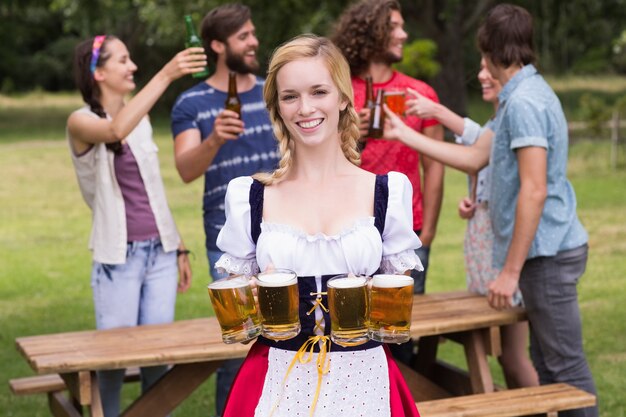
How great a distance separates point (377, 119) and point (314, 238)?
225 cm

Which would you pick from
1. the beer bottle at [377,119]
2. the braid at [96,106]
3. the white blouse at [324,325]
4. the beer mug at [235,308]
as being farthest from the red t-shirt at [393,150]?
the beer mug at [235,308]

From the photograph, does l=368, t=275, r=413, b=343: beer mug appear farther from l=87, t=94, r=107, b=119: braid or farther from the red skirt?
l=87, t=94, r=107, b=119: braid

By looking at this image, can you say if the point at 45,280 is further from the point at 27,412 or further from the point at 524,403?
the point at 524,403

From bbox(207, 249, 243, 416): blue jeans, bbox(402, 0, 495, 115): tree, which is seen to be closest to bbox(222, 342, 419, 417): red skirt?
bbox(207, 249, 243, 416): blue jeans

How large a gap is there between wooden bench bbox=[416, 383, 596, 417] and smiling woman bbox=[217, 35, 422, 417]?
1659 millimetres

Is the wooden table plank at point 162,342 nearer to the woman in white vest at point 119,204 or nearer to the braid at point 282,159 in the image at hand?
the woman in white vest at point 119,204

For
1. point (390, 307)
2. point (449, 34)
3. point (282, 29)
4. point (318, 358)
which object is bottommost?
point (318, 358)

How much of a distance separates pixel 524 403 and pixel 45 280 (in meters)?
7.34

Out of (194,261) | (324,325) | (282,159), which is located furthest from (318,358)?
(194,261)

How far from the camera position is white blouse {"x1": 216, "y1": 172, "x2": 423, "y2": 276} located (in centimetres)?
329

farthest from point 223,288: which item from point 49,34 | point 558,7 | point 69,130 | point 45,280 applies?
point 49,34

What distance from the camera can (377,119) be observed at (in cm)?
→ 547

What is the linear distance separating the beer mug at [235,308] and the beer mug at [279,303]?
41 millimetres

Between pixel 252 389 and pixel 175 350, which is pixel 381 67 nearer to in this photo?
pixel 175 350
